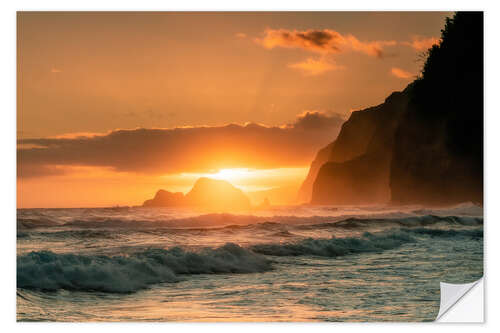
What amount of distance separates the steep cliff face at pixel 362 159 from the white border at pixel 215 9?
997 millimetres

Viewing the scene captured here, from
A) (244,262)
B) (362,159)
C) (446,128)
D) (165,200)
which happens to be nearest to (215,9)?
(165,200)

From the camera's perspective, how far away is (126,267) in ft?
20.7

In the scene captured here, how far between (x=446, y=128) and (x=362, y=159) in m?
1.03

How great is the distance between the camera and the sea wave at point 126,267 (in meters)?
5.93

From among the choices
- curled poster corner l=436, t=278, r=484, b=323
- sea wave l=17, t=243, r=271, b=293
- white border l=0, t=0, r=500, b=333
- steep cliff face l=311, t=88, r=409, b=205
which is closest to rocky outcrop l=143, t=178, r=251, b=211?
sea wave l=17, t=243, r=271, b=293

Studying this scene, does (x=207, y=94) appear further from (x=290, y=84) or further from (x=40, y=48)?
(x=40, y=48)

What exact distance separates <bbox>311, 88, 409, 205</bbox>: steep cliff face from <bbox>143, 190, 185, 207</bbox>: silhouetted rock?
151 centimetres

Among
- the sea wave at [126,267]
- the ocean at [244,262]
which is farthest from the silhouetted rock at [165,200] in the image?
the sea wave at [126,267]

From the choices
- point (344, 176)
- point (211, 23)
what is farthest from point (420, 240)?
point (211, 23)

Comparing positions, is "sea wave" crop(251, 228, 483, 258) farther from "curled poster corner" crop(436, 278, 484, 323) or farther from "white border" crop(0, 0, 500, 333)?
"white border" crop(0, 0, 500, 333)

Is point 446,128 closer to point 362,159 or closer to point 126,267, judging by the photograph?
point 362,159

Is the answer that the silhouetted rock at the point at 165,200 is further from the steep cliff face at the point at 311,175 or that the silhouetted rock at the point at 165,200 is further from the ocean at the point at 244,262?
the steep cliff face at the point at 311,175

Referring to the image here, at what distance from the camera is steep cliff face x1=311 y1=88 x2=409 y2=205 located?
6.39m

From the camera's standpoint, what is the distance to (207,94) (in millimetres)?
6332
